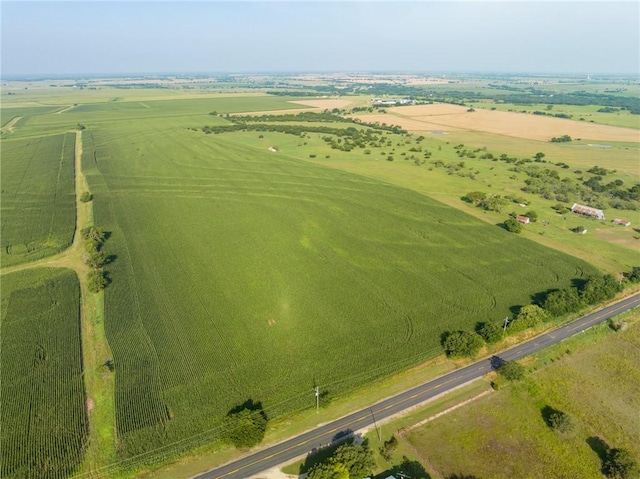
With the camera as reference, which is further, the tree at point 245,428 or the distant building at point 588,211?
the distant building at point 588,211

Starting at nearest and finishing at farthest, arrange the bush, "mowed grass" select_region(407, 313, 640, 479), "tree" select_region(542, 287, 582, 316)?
"mowed grass" select_region(407, 313, 640, 479) < the bush < "tree" select_region(542, 287, 582, 316)

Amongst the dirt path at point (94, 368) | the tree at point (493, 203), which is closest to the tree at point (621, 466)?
the dirt path at point (94, 368)

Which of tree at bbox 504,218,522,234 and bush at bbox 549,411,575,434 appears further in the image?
tree at bbox 504,218,522,234

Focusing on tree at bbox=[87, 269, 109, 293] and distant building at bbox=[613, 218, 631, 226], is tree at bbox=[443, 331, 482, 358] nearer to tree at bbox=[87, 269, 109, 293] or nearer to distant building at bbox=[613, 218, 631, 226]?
tree at bbox=[87, 269, 109, 293]

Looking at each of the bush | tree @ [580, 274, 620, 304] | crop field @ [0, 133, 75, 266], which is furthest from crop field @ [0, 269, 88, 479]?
tree @ [580, 274, 620, 304]

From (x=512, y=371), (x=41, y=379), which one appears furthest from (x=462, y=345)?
(x=41, y=379)

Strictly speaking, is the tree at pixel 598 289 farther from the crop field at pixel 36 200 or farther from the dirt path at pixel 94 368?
the crop field at pixel 36 200

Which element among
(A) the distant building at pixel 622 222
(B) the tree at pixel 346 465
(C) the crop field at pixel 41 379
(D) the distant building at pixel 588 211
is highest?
(B) the tree at pixel 346 465

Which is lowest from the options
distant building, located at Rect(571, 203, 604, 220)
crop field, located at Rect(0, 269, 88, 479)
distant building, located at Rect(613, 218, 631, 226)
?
distant building, located at Rect(613, 218, 631, 226)

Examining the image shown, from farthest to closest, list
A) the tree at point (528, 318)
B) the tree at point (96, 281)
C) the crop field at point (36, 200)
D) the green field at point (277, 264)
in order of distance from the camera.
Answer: the crop field at point (36, 200), the tree at point (96, 281), the tree at point (528, 318), the green field at point (277, 264)
